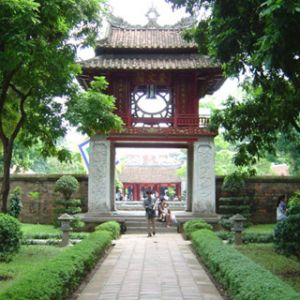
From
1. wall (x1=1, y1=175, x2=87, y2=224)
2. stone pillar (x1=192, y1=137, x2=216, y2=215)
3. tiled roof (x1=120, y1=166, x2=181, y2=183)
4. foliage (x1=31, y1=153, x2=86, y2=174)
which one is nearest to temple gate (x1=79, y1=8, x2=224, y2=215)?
A: stone pillar (x1=192, y1=137, x2=216, y2=215)

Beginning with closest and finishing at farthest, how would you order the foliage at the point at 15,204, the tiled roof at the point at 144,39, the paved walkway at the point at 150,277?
the paved walkway at the point at 150,277 → the tiled roof at the point at 144,39 → the foliage at the point at 15,204

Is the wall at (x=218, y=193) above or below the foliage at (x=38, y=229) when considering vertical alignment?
above

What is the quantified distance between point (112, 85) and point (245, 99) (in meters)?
8.73

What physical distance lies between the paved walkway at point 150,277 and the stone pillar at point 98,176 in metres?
5.45

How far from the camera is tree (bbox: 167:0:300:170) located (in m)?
5.91

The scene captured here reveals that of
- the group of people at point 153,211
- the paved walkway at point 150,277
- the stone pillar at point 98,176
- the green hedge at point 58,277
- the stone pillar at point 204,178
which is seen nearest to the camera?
the green hedge at point 58,277

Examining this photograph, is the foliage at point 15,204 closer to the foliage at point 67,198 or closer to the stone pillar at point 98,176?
the foliage at point 67,198

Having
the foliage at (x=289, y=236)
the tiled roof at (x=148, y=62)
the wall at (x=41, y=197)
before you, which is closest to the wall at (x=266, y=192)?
the tiled roof at (x=148, y=62)

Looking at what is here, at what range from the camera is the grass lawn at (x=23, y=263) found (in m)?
8.80

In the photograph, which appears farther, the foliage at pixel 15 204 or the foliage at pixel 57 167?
the foliage at pixel 57 167

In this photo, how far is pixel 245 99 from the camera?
12.8m

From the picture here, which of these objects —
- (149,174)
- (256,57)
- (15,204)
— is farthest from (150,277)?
(149,174)

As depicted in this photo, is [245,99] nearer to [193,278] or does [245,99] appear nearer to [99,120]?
[99,120]

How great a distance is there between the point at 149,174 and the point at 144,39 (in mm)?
26343
